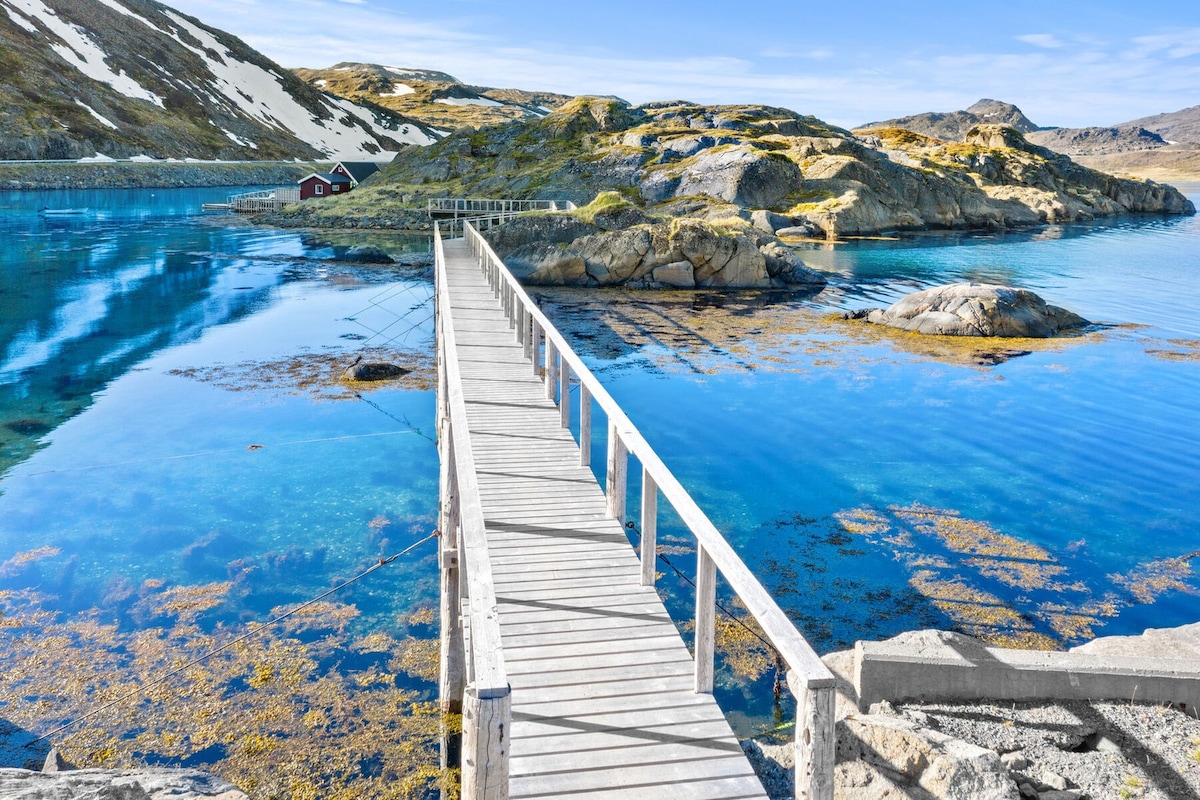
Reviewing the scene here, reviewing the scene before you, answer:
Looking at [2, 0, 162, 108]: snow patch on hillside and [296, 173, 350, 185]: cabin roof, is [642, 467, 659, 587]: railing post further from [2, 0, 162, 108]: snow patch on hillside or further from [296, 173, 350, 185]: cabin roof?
[2, 0, 162, 108]: snow patch on hillside

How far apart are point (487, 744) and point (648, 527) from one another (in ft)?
12.6

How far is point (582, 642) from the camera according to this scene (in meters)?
7.41

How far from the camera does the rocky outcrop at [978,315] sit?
102 ft

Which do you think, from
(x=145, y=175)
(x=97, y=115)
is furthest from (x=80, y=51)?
(x=145, y=175)

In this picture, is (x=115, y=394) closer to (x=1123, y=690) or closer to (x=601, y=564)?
(x=601, y=564)

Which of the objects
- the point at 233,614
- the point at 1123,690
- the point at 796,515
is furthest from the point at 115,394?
the point at 1123,690

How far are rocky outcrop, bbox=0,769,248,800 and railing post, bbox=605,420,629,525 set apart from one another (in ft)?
15.4

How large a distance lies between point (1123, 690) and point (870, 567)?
580 centimetres

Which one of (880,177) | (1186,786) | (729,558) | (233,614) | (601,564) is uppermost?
(880,177)

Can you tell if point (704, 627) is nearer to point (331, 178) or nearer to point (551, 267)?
point (551, 267)

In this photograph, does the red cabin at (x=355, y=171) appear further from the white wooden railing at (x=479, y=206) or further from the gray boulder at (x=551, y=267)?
the gray boulder at (x=551, y=267)

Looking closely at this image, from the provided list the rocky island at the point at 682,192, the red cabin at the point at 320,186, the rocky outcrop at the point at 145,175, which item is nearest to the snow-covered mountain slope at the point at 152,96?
the rocky outcrop at the point at 145,175

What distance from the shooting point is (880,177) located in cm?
7588

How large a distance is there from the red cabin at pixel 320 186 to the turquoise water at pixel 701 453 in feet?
151
